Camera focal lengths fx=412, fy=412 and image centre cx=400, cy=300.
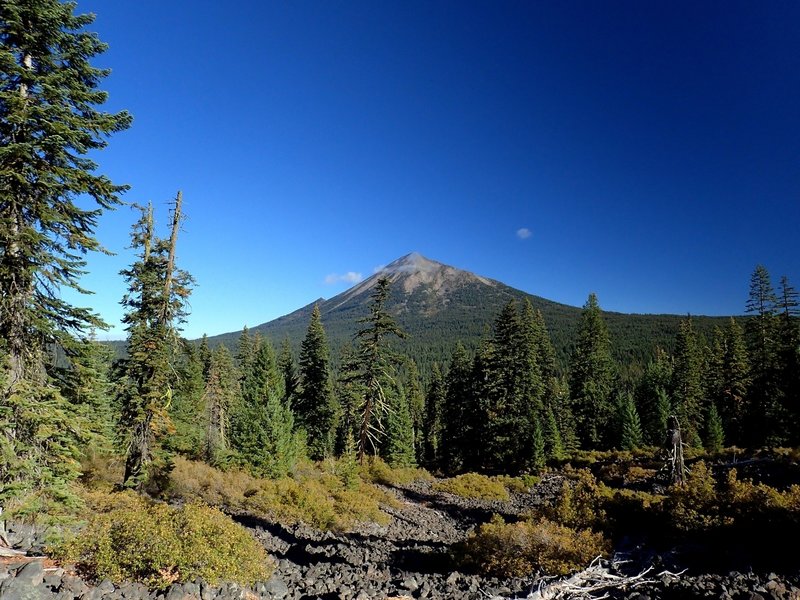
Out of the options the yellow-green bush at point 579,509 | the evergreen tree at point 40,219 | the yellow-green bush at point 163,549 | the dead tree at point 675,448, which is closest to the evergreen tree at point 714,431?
the dead tree at point 675,448

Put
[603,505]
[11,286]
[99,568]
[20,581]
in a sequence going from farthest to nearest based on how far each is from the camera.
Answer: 1. [603,505]
2. [11,286]
3. [99,568]
4. [20,581]

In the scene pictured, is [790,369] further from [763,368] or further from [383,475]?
[383,475]

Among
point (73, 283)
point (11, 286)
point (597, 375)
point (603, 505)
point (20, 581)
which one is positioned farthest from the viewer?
point (597, 375)

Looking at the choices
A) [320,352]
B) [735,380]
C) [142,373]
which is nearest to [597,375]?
[735,380]

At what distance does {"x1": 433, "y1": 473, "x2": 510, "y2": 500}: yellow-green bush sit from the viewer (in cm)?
2541

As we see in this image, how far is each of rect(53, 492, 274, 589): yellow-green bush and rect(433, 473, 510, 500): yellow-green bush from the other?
19071 millimetres

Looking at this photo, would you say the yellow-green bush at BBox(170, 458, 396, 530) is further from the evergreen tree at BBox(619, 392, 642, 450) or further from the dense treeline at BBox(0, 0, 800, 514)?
the evergreen tree at BBox(619, 392, 642, 450)

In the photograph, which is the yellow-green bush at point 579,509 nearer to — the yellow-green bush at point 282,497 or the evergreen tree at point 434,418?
the yellow-green bush at point 282,497

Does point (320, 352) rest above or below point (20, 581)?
above

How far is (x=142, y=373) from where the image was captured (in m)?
14.8

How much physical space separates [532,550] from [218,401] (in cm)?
3656

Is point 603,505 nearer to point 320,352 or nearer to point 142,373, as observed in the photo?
point 142,373

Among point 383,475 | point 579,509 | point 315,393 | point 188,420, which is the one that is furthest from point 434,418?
point 579,509

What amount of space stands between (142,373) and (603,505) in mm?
16548
